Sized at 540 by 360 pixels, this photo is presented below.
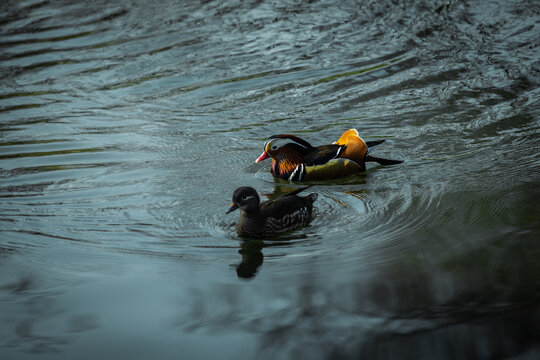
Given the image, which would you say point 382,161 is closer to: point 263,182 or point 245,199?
point 263,182

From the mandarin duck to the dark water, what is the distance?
0.14 metres

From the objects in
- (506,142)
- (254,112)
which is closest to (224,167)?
(254,112)

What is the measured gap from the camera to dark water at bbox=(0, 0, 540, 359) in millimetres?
5152

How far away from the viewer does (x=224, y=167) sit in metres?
9.15

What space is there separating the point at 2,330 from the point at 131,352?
1131mm

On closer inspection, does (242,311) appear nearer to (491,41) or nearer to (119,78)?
(119,78)

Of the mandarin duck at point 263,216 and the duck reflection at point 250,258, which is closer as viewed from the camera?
the duck reflection at point 250,258

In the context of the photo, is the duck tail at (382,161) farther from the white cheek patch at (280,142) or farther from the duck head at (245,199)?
the duck head at (245,199)

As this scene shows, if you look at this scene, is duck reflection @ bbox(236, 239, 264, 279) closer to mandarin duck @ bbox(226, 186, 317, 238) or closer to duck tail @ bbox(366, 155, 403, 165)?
mandarin duck @ bbox(226, 186, 317, 238)

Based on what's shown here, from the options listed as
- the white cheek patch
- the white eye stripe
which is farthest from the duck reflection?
the white cheek patch

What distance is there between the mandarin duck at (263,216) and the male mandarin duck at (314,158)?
67.5 inches

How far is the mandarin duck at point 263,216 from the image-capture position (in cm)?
678

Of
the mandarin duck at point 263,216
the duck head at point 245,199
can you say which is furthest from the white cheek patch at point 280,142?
the duck head at point 245,199

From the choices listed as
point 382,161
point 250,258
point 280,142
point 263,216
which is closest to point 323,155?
point 280,142
